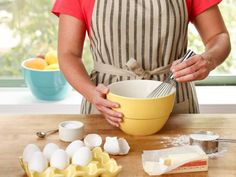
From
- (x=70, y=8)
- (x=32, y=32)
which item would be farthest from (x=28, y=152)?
(x=32, y=32)

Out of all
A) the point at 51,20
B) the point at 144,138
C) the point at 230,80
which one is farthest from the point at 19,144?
the point at 230,80

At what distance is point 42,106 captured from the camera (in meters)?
2.14

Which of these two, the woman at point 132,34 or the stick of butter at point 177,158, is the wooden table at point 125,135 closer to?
the stick of butter at point 177,158

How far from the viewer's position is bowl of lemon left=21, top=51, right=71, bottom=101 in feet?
6.86

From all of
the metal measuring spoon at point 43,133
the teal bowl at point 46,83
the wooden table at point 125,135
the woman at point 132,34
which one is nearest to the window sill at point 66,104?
the teal bowl at point 46,83

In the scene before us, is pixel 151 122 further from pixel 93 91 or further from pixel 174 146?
pixel 93 91

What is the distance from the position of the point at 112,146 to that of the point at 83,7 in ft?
1.55

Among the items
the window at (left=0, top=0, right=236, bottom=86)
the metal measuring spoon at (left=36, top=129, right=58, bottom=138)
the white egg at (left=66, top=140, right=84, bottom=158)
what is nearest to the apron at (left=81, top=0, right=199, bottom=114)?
the metal measuring spoon at (left=36, top=129, right=58, bottom=138)

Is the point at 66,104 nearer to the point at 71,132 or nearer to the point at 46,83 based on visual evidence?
the point at 46,83

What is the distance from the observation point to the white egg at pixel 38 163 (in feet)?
3.46

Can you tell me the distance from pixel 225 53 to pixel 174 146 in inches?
15.2

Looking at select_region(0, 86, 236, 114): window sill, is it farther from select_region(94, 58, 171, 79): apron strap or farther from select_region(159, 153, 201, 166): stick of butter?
select_region(159, 153, 201, 166): stick of butter

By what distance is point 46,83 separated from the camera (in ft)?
6.93

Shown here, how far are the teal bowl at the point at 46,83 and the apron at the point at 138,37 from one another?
578 millimetres
